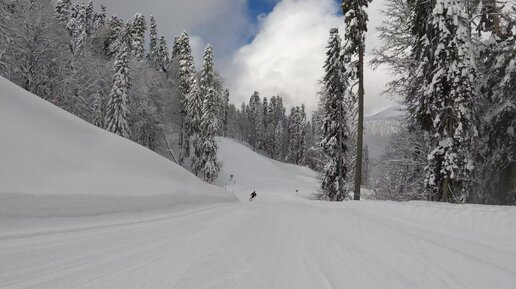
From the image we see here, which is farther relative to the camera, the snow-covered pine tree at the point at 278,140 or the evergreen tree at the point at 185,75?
the snow-covered pine tree at the point at 278,140

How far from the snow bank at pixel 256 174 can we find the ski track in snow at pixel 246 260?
52540mm

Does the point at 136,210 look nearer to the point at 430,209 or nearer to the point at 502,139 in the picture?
the point at 430,209

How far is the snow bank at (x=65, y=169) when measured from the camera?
6824mm

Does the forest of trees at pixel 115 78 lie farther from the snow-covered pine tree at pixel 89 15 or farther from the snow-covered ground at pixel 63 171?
the snow-covered ground at pixel 63 171

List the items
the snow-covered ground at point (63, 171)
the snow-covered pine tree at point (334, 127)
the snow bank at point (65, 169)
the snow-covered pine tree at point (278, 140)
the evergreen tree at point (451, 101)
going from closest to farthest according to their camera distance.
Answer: the snow-covered ground at point (63, 171), the snow bank at point (65, 169), the evergreen tree at point (451, 101), the snow-covered pine tree at point (334, 127), the snow-covered pine tree at point (278, 140)

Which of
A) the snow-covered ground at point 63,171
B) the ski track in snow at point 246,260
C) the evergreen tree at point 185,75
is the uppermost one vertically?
the evergreen tree at point 185,75

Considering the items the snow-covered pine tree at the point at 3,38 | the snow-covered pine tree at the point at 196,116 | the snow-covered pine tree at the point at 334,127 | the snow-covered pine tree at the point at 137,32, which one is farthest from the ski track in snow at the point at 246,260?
the snow-covered pine tree at the point at 137,32

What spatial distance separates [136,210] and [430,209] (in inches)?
298

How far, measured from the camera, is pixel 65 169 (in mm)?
8594

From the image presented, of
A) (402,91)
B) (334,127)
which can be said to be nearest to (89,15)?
(334,127)

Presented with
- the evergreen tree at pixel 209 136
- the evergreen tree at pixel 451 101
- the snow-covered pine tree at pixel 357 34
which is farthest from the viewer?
the evergreen tree at pixel 209 136

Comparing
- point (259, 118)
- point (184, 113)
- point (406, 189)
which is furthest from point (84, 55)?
point (259, 118)

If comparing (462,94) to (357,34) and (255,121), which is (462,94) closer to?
(357,34)

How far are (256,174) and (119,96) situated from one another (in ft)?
127
